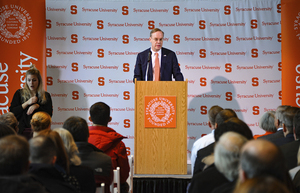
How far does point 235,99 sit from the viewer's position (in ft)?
18.8

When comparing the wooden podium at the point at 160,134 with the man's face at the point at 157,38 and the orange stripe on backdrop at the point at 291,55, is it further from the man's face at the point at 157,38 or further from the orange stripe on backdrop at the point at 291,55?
the orange stripe on backdrop at the point at 291,55

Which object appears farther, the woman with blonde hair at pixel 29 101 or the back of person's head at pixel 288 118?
the woman with blonde hair at pixel 29 101

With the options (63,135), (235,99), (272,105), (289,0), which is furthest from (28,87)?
(289,0)

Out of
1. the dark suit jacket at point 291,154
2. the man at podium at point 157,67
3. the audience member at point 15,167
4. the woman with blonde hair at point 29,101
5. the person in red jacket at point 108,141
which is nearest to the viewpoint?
the audience member at point 15,167

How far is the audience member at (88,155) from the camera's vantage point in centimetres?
226

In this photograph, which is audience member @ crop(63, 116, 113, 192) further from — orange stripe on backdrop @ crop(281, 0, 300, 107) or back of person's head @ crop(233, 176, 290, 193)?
orange stripe on backdrop @ crop(281, 0, 300, 107)

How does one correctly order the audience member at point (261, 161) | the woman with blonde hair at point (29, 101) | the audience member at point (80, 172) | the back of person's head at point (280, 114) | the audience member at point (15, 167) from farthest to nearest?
the woman with blonde hair at point (29, 101) → the back of person's head at point (280, 114) → the audience member at point (80, 172) → the audience member at point (15, 167) → the audience member at point (261, 161)

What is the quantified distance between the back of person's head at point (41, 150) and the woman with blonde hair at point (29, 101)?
2758 millimetres

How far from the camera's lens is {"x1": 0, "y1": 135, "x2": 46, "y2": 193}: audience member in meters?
1.29

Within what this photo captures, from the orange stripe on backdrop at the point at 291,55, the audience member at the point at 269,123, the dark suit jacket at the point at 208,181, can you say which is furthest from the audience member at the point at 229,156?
the orange stripe on backdrop at the point at 291,55

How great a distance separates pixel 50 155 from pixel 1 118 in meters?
1.59

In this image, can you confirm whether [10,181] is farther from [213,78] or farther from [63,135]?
[213,78]

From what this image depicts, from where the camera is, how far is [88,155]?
7.48ft

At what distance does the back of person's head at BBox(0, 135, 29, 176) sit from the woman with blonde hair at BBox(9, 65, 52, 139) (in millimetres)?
2973
